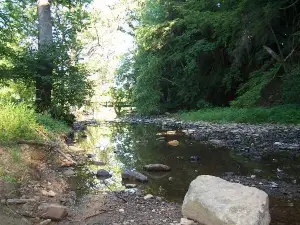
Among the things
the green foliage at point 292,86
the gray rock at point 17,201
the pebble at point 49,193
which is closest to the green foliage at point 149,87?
the green foliage at point 292,86

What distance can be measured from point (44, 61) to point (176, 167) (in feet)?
23.4

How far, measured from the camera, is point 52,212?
402 centimetres

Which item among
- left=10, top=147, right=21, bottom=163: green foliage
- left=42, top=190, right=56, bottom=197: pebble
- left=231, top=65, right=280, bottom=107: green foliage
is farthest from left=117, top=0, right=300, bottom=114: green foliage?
left=42, top=190, right=56, bottom=197: pebble

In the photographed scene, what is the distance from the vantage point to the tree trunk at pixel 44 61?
11.5 m

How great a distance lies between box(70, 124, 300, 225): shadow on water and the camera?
5174 mm

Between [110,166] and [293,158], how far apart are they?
4.38 m

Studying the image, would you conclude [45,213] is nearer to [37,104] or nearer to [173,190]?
[173,190]

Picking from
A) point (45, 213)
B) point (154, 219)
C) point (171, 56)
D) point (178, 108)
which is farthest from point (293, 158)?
point (178, 108)

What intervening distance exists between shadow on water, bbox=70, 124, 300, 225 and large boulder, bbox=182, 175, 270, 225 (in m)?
0.52

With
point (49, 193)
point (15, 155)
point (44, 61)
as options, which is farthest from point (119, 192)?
point (44, 61)

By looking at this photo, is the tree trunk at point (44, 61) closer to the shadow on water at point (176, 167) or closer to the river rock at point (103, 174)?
the shadow on water at point (176, 167)

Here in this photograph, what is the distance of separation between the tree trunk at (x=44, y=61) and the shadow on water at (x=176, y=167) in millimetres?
2895

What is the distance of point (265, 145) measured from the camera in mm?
9078

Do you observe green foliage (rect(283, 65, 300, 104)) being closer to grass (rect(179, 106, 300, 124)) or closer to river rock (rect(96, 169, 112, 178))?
grass (rect(179, 106, 300, 124))
